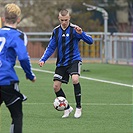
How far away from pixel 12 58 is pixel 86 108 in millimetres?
5051

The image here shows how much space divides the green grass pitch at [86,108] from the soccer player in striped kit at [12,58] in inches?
70.5

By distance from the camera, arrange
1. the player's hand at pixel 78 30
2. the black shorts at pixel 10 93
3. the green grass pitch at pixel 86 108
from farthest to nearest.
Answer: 1. the player's hand at pixel 78 30
2. the green grass pitch at pixel 86 108
3. the black shorts at pixel 10 93

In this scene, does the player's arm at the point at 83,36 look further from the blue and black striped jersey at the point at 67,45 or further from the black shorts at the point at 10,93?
the black shorts at the point at 10,93

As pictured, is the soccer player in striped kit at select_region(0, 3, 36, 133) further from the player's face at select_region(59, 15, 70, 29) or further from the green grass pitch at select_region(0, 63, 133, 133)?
the player's face at select_region(59, 15, 70, 29)

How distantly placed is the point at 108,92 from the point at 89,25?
30.5 m

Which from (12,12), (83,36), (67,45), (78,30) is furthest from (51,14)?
(12,12)

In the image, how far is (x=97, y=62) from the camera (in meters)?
27.7

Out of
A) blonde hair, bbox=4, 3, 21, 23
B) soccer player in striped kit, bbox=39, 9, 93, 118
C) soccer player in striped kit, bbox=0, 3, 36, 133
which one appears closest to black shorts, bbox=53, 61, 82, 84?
soccer player in striped kit, bbox=39, 9, 93, 118

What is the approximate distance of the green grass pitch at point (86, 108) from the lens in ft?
34.9

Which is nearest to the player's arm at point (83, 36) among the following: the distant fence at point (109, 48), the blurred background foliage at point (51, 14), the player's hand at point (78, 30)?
the player's hand at point (78, 30)

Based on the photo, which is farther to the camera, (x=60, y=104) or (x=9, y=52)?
(x=60, y=104)

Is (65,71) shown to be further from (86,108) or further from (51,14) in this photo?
(51,14)

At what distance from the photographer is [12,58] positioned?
8.38m

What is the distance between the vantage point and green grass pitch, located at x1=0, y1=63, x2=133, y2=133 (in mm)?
10633
